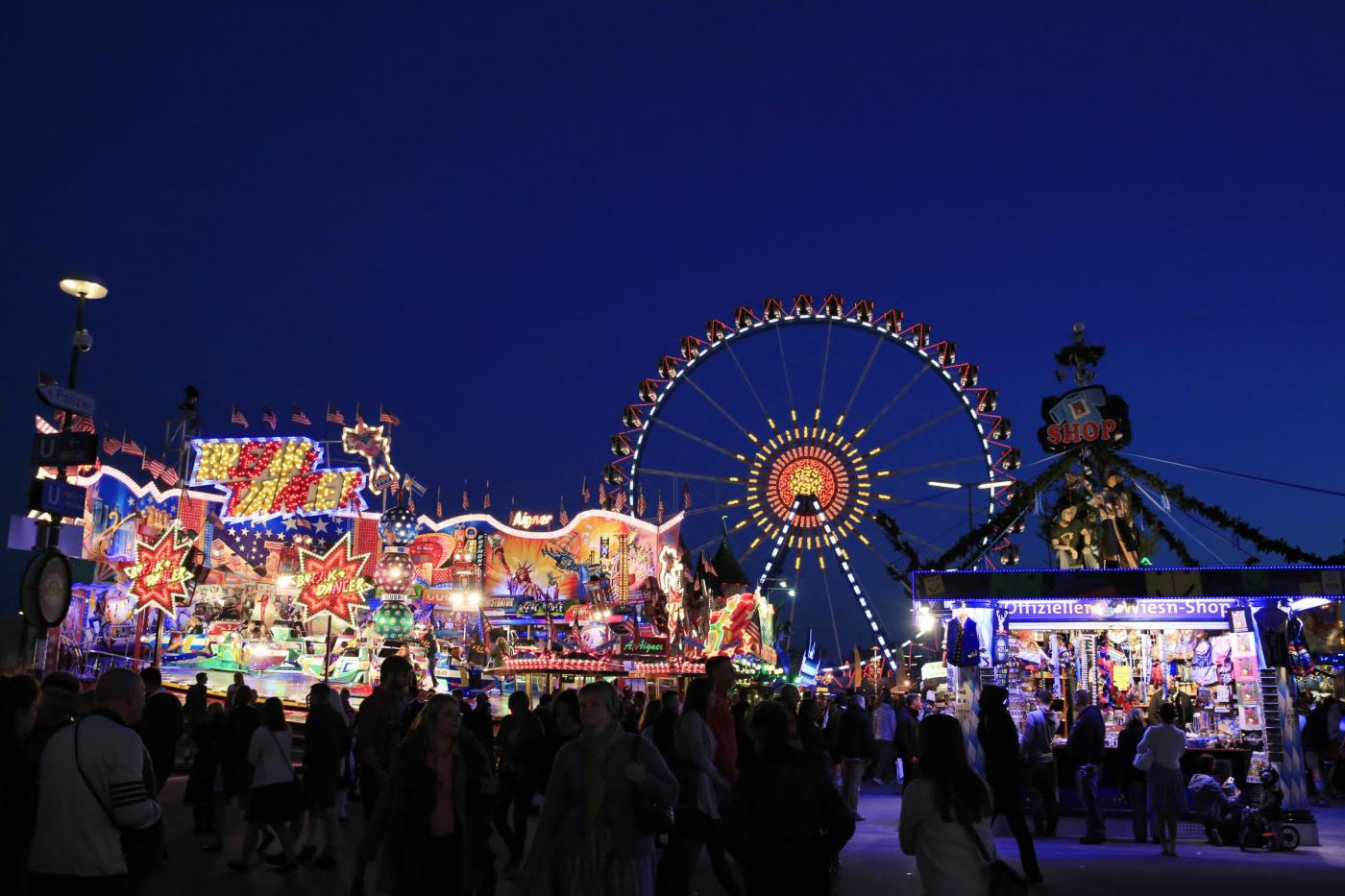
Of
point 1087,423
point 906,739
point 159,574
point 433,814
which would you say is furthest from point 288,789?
point 159,574

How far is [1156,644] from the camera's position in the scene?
18000 millimetres

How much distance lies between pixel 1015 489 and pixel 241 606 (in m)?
24.3

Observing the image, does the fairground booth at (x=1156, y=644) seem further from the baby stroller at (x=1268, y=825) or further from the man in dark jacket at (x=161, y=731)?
the man in dark jacket at (x=161, y=731)

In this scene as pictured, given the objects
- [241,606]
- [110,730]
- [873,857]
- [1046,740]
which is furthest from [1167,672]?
[241,606]

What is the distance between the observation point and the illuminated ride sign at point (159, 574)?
28062 millimetres

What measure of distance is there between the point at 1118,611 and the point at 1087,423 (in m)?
4.82

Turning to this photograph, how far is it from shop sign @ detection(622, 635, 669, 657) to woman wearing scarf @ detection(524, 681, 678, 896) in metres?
26.9

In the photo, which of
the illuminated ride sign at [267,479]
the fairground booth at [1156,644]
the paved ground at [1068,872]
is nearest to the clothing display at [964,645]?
the fairground booth at [1156,644]

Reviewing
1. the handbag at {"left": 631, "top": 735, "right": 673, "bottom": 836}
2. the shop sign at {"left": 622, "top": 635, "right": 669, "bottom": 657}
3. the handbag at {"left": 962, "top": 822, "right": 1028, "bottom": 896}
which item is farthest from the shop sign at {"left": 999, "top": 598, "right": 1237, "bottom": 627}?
the shop sign at {"left": 622, "top": 635, "right": 669, "bottom": 657}

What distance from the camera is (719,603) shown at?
42.6 meters

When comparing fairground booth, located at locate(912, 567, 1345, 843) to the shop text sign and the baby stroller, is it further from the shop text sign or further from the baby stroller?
the baby stroller

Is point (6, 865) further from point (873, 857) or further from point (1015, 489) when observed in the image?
point (1015, 489)

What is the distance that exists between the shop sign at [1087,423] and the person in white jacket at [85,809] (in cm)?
1832

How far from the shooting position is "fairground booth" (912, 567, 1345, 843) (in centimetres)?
1476
